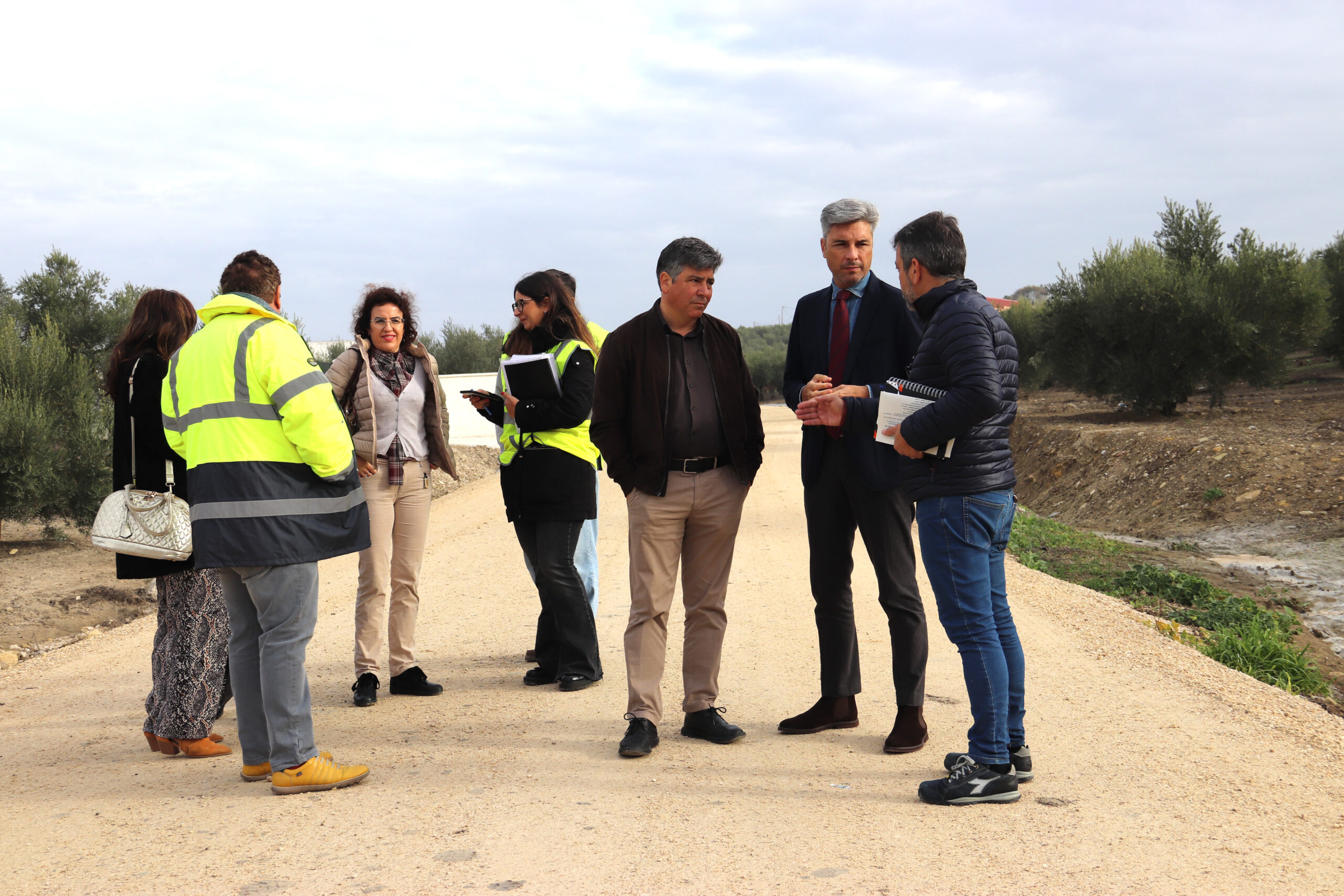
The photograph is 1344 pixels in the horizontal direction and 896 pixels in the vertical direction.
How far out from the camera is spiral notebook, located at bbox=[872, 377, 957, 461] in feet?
12.5

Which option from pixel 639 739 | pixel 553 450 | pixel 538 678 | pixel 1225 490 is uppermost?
pixel 553 450

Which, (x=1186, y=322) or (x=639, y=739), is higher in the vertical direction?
(x=1186, y=322)

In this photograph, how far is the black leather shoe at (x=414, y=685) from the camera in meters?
5.44

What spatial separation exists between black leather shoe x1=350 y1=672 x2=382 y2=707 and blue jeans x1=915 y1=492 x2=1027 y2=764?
3.09 meters

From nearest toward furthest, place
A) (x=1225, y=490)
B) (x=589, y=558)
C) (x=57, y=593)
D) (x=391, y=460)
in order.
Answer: (x=391, y=460) < (x=589, y=558) < (x=57, y=593) < (x=1225, y=490)

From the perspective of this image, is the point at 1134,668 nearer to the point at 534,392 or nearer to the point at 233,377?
the point at 534,392

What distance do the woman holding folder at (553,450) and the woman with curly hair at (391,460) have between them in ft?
1.30

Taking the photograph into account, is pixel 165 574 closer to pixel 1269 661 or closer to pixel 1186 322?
pixel 1269 661

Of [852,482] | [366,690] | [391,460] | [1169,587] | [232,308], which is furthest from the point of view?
[1169,587]

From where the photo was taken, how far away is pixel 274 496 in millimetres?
3873

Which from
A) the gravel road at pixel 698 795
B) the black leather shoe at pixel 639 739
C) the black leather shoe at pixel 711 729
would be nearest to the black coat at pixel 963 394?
the gravel road at pixel 698 795

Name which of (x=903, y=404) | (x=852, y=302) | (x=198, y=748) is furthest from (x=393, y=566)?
(x=903, y=404)

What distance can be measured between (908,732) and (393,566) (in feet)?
9.46

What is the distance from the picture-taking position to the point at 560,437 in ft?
17.8
